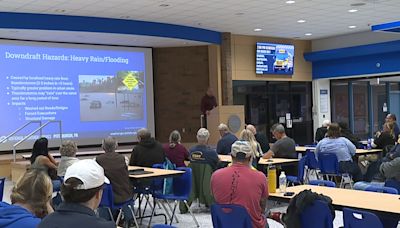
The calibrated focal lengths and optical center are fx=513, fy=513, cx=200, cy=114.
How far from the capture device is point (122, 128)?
13.7 m

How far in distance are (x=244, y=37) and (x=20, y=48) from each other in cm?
617

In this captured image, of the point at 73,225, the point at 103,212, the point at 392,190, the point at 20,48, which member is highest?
the point at 20,48

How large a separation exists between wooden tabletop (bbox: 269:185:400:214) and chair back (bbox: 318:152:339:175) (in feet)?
10.7

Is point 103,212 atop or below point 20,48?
below

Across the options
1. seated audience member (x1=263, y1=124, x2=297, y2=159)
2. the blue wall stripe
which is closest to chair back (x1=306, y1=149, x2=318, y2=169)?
seated audience member (x1=263, y1=124, x2=297, y2=159)

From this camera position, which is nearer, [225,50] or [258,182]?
[258,182]

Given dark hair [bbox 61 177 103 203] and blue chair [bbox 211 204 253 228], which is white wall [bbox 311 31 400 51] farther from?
dark hair [bbox 61 177 103 203]

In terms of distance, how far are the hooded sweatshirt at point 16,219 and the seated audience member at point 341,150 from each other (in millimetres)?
6112

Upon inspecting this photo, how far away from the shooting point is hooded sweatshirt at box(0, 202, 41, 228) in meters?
2.59

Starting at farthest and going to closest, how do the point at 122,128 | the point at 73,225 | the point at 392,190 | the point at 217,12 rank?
the point at 122,128 → the point at 217,12 → the point at 392,190 → the point at 73,225

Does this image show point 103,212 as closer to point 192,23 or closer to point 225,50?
point 192,23

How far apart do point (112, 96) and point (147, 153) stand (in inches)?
253

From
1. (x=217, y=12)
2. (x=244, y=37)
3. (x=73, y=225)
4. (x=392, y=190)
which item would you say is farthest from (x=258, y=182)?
(x=244, y=37)

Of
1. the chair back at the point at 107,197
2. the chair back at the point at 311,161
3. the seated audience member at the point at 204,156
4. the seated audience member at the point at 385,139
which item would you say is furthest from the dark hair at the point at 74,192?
the seated audience member at the point at 385,139
